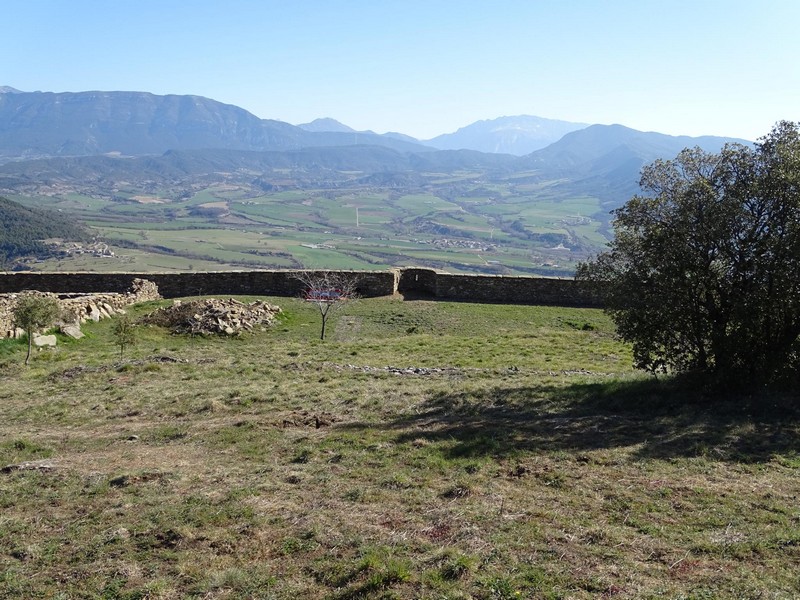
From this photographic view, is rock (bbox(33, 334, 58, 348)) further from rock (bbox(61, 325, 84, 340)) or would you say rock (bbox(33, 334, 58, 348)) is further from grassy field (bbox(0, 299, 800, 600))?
grassy field (bbox(0, 299, 800, 600))

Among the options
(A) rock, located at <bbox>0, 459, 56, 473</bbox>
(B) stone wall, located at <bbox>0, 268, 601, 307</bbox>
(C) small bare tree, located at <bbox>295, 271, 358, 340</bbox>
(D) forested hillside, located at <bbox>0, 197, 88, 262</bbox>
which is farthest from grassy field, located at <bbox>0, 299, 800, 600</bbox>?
(D) forested hillside, located at <bbox>0, 197, 88, 262</bbox>

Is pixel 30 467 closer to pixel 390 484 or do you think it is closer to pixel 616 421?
pixel 390 484

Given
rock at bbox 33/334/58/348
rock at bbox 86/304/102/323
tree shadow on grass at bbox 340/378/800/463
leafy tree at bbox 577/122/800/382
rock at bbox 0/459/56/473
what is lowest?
rock at bbox 33/334/58/348

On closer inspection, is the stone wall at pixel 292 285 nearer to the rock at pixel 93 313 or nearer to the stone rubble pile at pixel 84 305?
the stone rubble pile at pixel 84 305

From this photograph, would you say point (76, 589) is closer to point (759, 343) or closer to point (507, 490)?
point (507, 490)

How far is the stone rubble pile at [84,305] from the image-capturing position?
21.4 meters

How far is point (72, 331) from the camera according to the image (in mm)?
22047

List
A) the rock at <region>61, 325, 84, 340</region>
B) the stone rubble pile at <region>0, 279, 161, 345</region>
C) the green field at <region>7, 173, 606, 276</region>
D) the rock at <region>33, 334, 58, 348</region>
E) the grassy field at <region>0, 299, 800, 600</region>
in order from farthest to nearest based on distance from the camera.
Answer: the green field at <region>7, 173, 606, 276</region> < the rock at <region>61, 325, 84, 340</region> < the stone rubble pile at <region>0, 279, 161, 345</region> < the rock at <region>33, 334, 58, 348</region> < the grassy field at <region>0, 299, 800, 600</region>

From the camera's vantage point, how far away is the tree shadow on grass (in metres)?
10.4

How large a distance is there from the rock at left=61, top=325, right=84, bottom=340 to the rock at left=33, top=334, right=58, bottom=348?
86 centimetres

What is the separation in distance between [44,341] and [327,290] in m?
11.4

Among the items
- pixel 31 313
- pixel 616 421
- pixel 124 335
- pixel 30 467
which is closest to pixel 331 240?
pixel 124 335

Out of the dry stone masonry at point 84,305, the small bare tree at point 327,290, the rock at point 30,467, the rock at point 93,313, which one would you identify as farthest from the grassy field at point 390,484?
the small bare tree at point 327,290

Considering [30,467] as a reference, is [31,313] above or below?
above
